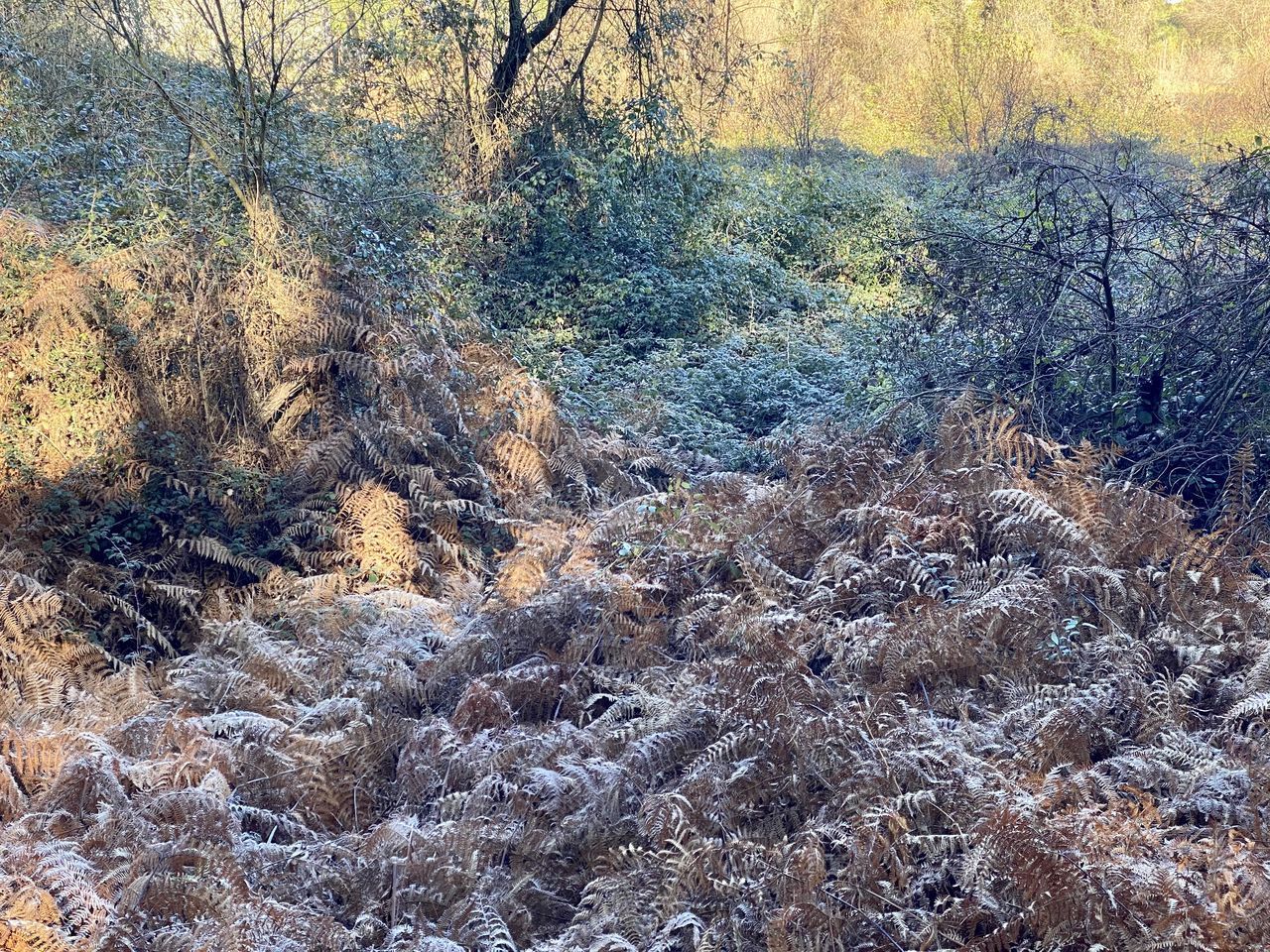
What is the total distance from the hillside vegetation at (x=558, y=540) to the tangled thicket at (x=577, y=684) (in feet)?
0.07

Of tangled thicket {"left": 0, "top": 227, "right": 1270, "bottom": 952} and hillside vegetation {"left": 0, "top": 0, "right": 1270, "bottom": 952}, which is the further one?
hillside vegetation {"left": 0, "top": 0, "right": 1270, "bottom": 952}

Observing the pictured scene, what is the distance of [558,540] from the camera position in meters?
6.32

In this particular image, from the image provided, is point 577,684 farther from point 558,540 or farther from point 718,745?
point 558,540

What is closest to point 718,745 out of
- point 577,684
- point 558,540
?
point 577,684

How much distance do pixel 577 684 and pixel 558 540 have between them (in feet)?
4.76

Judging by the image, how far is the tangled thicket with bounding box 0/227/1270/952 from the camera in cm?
333

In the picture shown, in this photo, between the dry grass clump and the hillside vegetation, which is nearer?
the dry grass clump

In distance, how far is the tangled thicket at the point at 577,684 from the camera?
333 centimetres

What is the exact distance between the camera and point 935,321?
7.78 m

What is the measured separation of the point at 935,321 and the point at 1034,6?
1664cm

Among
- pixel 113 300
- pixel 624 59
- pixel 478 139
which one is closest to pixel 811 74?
A: pixel 624 59

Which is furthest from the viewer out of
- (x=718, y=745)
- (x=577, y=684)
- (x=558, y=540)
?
(x=558, y=540)

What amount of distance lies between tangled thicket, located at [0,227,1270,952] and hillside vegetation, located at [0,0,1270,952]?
0.07 feet

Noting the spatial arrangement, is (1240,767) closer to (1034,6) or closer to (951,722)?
(951,722)
